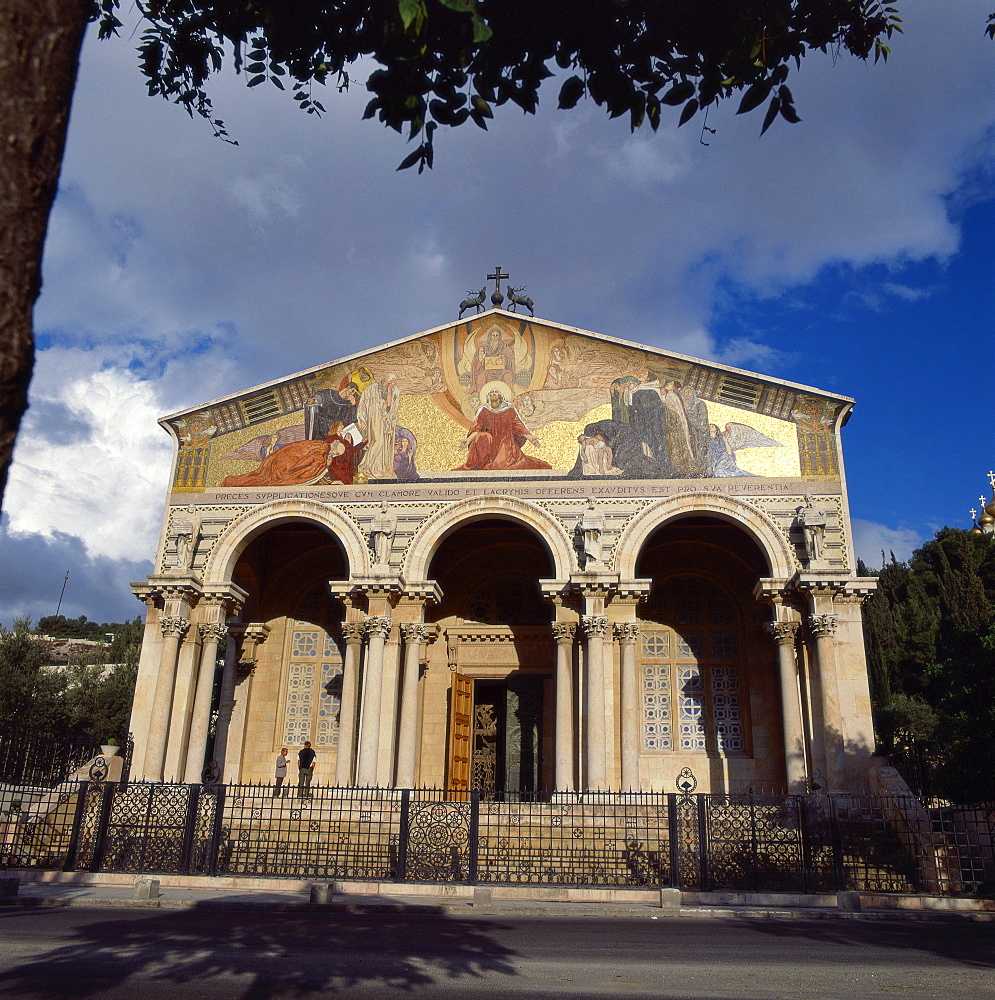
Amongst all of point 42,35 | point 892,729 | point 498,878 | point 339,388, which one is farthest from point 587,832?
point 892,729

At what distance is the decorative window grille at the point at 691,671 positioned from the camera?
19406 mm

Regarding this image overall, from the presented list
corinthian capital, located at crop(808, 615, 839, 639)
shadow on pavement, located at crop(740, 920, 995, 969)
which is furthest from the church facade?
shadow on pavement, located at crop(740, 920, 995, 969)

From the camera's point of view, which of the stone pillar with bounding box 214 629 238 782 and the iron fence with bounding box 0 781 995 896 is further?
the stone pillar with bounding box 214 629 238 782

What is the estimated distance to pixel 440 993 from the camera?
612 cm

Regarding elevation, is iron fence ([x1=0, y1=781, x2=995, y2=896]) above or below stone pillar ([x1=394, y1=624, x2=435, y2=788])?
below

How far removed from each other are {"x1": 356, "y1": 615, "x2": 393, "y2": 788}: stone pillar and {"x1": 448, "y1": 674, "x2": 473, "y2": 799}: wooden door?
2.53 m

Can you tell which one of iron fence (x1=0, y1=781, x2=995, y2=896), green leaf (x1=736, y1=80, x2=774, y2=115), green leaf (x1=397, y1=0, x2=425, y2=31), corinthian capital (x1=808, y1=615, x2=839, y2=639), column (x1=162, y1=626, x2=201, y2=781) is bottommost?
iron fence (x1=0, y1=781, x2=995, y2=896)

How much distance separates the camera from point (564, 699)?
59.0ft

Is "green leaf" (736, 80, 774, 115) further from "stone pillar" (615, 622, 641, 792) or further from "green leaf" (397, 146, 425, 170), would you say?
"stone pillar" (615, 622, 641, 792)

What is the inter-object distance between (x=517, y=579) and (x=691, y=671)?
15.5 feet

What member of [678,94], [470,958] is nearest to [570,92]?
[678,94]

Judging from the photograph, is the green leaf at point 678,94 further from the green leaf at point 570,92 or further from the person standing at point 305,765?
the person standing at point 305,765

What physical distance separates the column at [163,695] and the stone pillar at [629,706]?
29.8 ft

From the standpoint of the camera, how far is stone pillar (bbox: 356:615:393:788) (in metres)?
17.0
